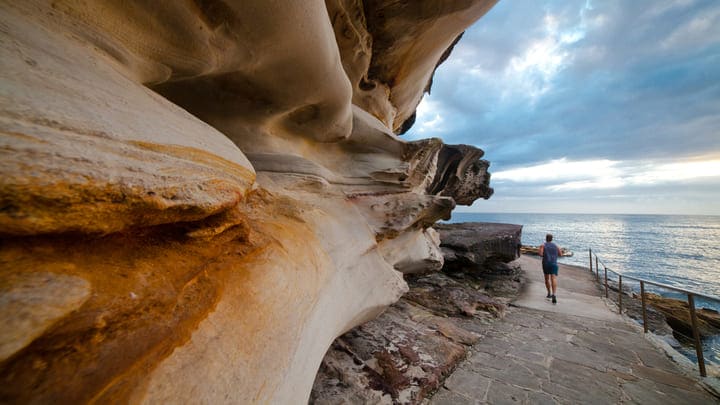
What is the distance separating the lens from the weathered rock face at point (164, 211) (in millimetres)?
615

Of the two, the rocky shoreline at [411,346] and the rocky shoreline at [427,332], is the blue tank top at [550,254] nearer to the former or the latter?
the rocky shoreline at [427,332]

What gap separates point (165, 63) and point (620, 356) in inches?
217

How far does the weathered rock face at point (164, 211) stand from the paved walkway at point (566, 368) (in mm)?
1635

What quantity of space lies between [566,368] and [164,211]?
4.19 m

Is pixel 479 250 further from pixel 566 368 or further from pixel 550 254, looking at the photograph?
pixel 566 368

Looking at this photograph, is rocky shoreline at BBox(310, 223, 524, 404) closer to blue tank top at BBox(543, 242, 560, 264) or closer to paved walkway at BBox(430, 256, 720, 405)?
paved walkway at BBox(430, 256, 720, 405)

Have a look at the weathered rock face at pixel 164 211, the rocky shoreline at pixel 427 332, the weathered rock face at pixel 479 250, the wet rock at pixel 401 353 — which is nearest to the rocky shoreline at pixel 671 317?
the rocky shoreline at pixel 427 332

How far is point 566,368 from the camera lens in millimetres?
3086

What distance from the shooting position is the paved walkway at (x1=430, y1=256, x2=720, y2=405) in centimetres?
257

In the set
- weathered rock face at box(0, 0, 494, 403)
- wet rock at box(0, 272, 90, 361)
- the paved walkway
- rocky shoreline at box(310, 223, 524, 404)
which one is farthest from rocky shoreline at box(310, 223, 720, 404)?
wet rock at box(0, 272, 90, 361)

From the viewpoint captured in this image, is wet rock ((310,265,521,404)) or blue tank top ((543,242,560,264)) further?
blue tank top ((543,242,560,264))

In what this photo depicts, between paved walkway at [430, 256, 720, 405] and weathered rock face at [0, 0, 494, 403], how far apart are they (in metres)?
1.64

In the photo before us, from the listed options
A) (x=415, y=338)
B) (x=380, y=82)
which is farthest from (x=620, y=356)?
(x=380, y=82)

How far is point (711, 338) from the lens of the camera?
21.9 ft
